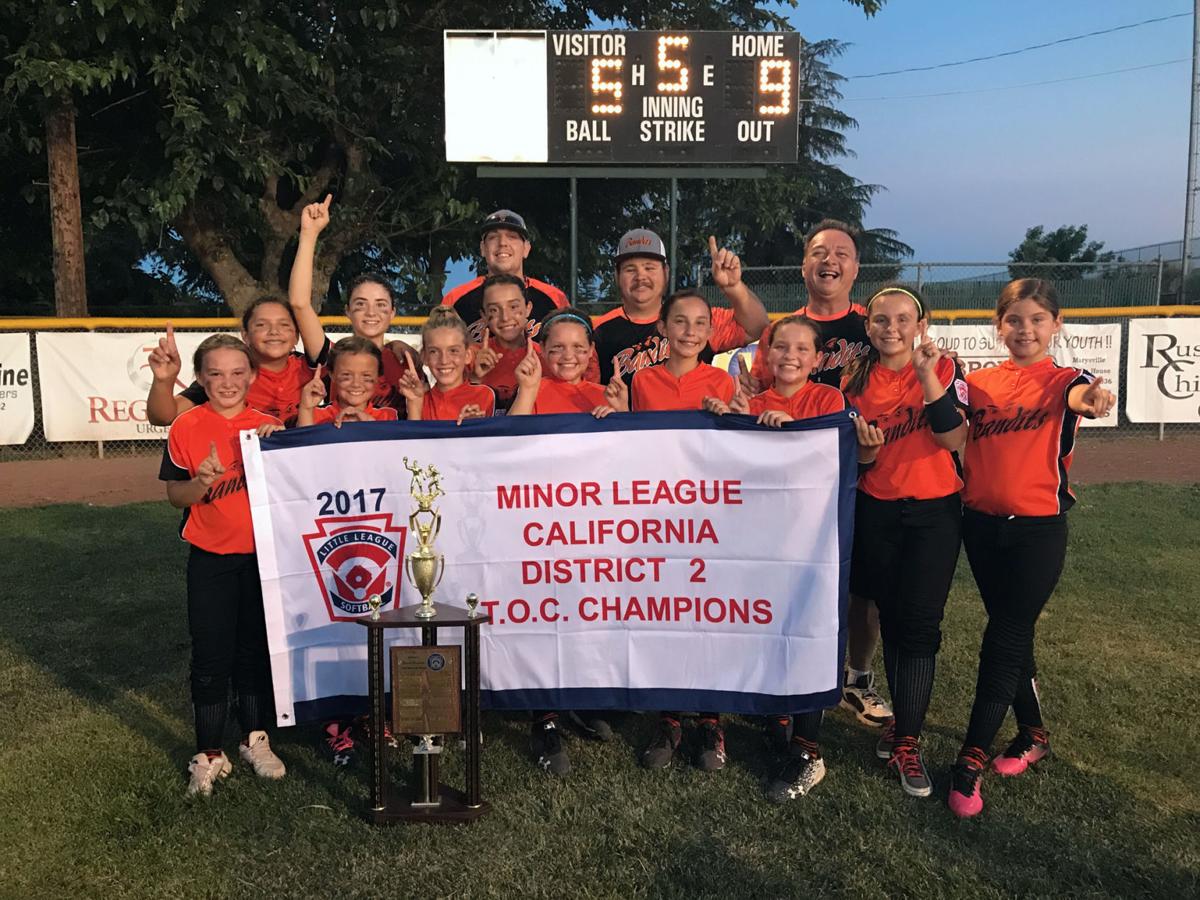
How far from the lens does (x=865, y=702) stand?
4.21 m

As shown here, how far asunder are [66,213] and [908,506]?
46.4ft

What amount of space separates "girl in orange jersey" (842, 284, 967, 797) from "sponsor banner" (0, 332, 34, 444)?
11.4 metres

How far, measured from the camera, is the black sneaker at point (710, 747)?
366cm

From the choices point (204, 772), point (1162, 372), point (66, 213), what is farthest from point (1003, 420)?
point (66, 213)

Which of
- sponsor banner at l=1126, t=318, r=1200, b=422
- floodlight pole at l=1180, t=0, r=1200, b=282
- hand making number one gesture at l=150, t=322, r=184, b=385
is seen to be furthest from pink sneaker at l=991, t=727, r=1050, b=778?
floodlight pole at l=1180, t=0, r=1200, b=282

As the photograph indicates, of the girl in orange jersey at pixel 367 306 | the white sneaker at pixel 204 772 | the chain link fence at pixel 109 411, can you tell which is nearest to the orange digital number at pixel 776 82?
the chain link fence at pixel 109 411

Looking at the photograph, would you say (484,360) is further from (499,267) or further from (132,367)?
(132,367)

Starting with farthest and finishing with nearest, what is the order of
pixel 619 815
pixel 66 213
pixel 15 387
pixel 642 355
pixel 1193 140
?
pixel 1193 140
pixel 66 213
pixel 15 387
pixel 642 355
pixel 619 815

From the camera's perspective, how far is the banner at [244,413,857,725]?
142 inches

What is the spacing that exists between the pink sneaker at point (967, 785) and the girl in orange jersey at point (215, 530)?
→ 258 centimetres

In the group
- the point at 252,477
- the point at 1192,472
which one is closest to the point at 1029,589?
the point at 252,477

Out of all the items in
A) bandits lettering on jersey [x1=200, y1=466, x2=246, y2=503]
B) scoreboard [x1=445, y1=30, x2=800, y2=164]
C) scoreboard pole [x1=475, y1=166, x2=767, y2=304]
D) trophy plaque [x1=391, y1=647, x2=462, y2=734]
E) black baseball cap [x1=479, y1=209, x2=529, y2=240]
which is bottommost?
trophy plaque [x1=391, y1=647, x2=462, y2=734]

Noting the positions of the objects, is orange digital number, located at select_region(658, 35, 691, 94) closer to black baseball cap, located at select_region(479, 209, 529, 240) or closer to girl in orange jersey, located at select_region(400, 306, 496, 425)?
black baseball cap, located at select_region(479, 209, 529, 240)

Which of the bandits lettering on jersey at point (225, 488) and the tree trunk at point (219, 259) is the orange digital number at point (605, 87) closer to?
the tree trunk at point (219, 259)
